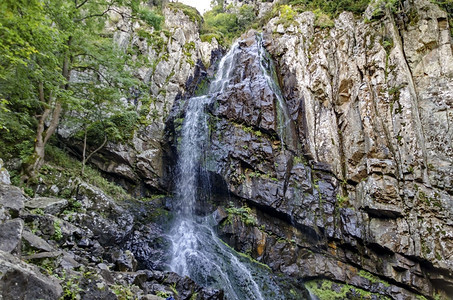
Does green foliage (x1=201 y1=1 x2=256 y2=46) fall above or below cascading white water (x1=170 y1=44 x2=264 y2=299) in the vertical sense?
above

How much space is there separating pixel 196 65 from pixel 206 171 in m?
9.75

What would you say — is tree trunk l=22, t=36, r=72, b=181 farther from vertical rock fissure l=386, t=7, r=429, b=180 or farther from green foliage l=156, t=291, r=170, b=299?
vertical rock fissure l=386, t=7, r=429, b=180

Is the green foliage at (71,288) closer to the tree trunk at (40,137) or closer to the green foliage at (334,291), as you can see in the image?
the tree trunk at (40,137)

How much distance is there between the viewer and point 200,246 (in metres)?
10.4

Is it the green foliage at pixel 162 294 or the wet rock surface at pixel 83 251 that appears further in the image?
the green foliage at pixel 162 294

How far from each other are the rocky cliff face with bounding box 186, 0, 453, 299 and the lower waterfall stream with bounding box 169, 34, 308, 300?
2.57 feet

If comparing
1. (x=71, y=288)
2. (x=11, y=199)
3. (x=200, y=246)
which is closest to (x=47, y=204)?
(x=11, y=199)

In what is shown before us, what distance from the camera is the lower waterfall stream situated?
898 cm

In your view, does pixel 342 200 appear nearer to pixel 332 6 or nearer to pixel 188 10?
pixel 332 6

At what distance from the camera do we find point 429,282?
970 cm

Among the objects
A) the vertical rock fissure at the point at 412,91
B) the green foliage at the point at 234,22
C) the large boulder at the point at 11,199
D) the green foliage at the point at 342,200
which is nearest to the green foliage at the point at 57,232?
the large boulder at the point at 11,199

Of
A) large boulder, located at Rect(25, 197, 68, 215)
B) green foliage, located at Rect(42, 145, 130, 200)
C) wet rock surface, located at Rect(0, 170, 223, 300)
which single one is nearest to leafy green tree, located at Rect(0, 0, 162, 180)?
green foliage, located at Rect(42, 145, 130, 200)

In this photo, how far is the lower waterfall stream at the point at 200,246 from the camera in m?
8.98

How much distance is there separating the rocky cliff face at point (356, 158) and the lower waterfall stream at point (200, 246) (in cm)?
78
